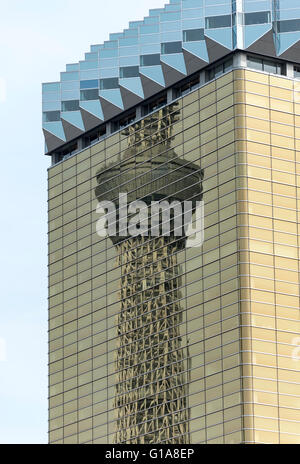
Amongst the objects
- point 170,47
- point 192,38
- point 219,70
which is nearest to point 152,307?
point 219,70

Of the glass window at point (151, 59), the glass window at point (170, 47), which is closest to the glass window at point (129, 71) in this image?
the glass window at point (151, 59)

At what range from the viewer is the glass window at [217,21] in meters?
177

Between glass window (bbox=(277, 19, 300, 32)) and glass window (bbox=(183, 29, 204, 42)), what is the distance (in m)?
10.4

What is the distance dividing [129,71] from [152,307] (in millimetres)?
34012

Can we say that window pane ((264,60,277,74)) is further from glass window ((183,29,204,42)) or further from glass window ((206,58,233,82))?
glass window ((183,29,204,42))

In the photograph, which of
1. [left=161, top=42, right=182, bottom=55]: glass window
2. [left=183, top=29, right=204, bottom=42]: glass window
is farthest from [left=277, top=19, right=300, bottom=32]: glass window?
[left=161, top=42, right=182, bottom=55]: glass window

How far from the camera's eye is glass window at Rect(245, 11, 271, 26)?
6900 inches

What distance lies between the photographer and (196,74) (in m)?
183

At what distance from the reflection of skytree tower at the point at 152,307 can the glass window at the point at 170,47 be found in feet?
25.2

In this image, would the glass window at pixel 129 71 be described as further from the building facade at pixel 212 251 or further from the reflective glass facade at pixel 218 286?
the reflective glass facade at pixel 218 286
